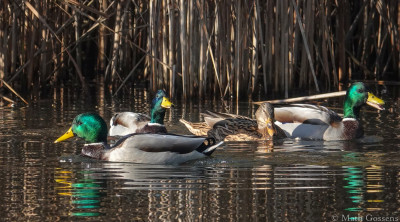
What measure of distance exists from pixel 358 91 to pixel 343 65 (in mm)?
4532

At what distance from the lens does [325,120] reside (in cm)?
1086

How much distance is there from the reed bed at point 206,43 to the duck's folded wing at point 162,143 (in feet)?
10.1

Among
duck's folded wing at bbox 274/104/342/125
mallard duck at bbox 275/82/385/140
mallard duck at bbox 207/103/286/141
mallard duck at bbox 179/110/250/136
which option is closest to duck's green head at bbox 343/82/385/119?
mallard duck at bbox 275/82/385/140

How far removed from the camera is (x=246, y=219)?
6070 millimetres

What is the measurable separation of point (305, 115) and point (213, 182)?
3621mm

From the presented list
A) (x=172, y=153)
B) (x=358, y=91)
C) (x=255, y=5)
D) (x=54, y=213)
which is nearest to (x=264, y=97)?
(x=255, y=5)

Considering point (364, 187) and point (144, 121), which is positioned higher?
point (144, 121)

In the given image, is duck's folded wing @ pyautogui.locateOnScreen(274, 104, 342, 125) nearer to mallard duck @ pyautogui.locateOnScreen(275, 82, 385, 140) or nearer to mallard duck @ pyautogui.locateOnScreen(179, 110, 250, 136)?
mallard duck @ pyautogui.locateOnScreen(275, 82, 385, 140)

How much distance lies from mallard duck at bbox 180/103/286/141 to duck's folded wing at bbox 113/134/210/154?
6.56 feet

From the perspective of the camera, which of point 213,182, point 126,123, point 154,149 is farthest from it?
point 126,123

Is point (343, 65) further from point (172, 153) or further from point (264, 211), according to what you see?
point (264, 211)

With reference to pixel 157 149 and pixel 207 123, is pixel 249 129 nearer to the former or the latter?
pixel 207 123

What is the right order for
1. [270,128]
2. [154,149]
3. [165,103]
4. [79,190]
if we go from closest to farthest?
[79,190] → [154,149] → [165,103] → [270,128]

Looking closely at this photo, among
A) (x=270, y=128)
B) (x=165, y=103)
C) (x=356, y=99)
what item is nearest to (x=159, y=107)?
(x=165, y=103)
